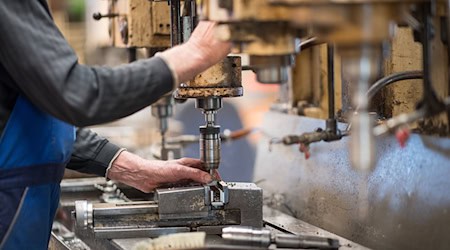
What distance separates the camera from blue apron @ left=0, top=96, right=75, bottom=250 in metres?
1.69

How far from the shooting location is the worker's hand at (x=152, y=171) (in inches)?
77.5

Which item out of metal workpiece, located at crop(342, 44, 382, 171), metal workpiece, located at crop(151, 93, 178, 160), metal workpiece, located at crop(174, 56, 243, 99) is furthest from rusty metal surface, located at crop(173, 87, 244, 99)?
metal workpiece, located at crop(151, 93, 178, 160)

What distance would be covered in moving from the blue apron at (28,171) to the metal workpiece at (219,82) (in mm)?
295

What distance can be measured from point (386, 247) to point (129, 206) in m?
0.62

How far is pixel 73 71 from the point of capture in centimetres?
151

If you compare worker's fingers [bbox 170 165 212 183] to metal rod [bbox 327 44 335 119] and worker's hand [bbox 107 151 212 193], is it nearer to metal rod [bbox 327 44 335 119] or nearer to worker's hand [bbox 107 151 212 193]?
worker's hand [bbox 107 151 212 193]

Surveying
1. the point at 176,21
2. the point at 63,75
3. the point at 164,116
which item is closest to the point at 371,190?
Answer: the point at 176,21

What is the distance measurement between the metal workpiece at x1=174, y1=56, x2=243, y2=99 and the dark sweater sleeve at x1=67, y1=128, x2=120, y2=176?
43cm

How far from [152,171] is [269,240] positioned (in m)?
0.57

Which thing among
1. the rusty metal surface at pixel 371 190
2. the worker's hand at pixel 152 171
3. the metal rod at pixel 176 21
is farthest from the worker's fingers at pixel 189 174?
the rusty metal surface at pixel 371 190

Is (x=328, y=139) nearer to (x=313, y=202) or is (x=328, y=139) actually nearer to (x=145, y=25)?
(x=313, y=202)

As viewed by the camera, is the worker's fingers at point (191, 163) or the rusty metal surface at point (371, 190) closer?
the rusty metal surface at point (371, 190)

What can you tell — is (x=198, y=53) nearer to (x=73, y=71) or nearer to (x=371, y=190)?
(x=73, y=71)

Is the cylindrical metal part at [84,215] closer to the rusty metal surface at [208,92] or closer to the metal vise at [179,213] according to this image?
the metal vise at [179,213]
